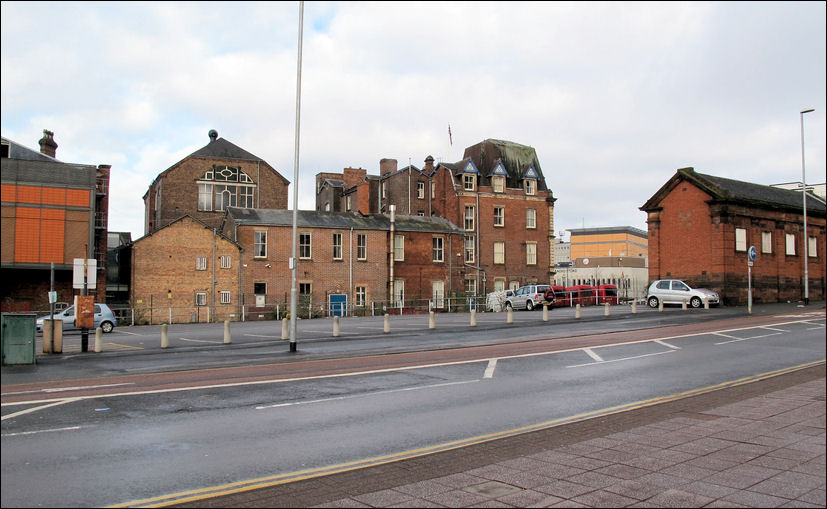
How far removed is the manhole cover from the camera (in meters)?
5.98

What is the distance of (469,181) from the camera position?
59250 millimetres

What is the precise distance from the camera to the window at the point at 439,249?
5266cm

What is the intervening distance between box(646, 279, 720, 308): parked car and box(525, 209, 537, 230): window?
74.9ft

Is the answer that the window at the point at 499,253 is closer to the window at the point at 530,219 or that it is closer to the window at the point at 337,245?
the window at the point at 530,219

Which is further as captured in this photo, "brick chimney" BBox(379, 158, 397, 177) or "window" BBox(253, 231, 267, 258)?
"brick chimney" BBox(379, 158, 397, 177)

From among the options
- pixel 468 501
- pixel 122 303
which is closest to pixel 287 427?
pixel 468 501

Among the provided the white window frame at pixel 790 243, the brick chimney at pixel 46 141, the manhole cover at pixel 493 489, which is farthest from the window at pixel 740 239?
the brick chimney at pixel 46 141

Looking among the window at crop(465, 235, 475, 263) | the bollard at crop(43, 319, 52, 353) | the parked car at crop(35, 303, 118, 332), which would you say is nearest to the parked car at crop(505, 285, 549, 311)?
the window at crop(465, 235, 475, 263)

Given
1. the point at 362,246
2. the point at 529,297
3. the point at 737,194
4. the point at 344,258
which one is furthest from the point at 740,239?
the point at 344,258

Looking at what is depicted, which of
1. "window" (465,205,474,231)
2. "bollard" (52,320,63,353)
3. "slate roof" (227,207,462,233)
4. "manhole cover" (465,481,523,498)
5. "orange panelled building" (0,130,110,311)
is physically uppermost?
"window" (465,205,474,231)

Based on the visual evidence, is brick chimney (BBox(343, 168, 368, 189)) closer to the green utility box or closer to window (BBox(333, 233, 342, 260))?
window (BBox(333, 233, 342, 260))

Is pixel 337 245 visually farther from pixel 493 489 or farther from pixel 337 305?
pixel 493 489

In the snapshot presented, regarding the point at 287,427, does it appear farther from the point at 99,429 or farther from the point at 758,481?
A: the point at 758,481

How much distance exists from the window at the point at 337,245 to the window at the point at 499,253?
17515 mm
